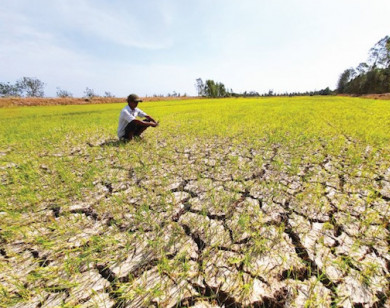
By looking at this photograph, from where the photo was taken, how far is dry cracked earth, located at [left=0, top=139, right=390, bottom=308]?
1033mm

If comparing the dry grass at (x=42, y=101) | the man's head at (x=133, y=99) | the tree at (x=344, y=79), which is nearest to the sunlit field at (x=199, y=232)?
the man's head at (x=133, y=99)

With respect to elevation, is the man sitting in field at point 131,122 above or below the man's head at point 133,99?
below

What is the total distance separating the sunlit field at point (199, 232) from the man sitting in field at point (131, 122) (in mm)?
1234

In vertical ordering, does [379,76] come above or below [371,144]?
above

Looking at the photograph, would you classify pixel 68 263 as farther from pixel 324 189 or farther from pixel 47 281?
pixel 324 189

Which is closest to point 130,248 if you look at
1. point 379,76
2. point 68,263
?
point 68,263

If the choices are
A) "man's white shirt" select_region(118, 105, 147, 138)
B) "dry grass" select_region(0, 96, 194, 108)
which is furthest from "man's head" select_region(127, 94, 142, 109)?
"dry grass" select_region(0, 96, 194, 108)

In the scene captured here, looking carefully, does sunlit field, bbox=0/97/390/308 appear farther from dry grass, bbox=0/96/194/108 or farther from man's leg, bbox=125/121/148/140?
dry grass, bbox=0/96/194/108

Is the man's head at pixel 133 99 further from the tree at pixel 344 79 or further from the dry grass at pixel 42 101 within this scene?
the tree at pixel 344 79

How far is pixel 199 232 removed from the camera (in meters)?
1.47

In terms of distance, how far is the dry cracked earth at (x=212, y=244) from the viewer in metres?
1.03

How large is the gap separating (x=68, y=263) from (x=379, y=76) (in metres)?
47.8

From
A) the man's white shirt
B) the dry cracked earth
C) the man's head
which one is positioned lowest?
the dry cracked earth

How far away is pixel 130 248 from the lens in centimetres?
133
